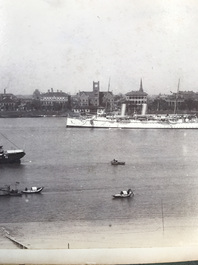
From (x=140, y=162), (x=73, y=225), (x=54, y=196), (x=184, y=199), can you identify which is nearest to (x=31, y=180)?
(x=54, y=196)

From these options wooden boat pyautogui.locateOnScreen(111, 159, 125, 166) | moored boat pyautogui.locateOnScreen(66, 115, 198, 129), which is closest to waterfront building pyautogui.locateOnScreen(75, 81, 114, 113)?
moored boat pyautogui.locateOnScreen(66, 115, 198, 129)

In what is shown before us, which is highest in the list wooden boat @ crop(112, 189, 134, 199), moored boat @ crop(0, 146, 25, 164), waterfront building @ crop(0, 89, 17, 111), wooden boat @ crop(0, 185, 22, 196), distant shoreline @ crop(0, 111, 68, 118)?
waterfront building @ crop(0, 89, 17, 111)

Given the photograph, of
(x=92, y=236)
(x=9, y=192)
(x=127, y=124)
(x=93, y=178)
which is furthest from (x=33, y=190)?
(x=127, y=124)

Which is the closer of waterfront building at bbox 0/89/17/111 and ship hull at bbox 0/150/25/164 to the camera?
waterfront building at bbox 0/89/17/111

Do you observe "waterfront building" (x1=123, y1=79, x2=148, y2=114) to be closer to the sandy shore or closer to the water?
the water

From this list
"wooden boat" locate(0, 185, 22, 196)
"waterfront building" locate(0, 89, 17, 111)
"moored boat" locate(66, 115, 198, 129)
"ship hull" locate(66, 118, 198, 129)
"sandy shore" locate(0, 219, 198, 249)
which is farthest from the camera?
"ship hull" locate(66, 118, 198, 129)
